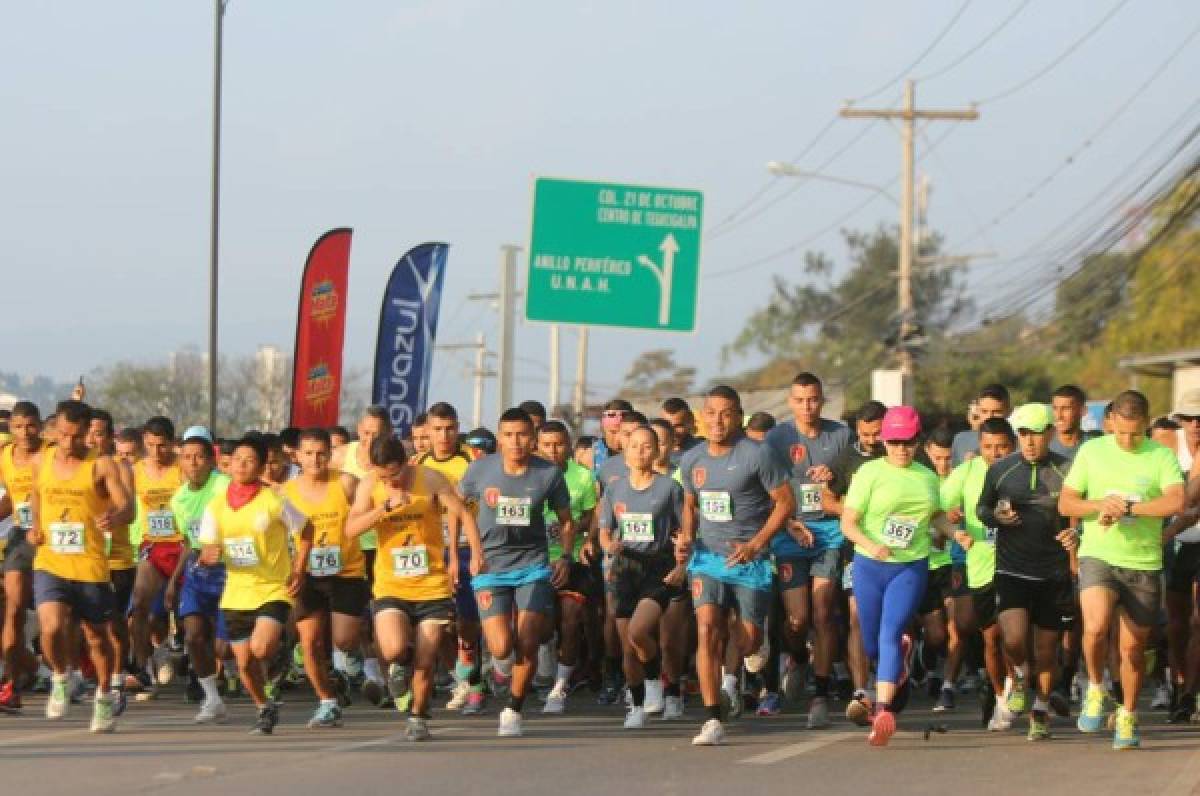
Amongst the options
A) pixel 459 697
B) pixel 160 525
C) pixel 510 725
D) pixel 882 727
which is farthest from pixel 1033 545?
pixel 160 525

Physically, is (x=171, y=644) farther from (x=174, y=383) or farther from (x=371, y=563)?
(x=174, y=383)

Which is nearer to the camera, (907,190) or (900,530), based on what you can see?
(900,530)

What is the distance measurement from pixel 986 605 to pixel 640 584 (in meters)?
2.29

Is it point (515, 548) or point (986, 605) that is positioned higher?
point (515, 548)

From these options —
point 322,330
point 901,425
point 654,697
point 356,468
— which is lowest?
point 654,697

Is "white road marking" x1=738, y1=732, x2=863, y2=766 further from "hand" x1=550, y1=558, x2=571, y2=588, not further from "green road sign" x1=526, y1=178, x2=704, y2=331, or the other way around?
"green road sign" x1=526, y1=178, x2=704, y2=331

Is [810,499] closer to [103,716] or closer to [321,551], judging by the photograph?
[321,551]

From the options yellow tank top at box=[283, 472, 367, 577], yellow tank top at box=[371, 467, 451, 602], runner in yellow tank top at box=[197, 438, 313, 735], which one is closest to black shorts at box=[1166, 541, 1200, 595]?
yellow tank top at box=[371, 467, 451, 602]

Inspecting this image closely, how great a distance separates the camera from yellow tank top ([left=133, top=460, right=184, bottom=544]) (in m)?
15.3

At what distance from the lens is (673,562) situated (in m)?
13.8

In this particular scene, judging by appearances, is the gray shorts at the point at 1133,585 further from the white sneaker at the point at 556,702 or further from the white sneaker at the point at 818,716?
the white sneaker at the point at 556,702

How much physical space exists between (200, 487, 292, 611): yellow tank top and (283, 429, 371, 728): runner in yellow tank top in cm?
35

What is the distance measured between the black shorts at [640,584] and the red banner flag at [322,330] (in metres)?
11.0

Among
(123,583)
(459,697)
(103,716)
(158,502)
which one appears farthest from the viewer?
(158,502)
